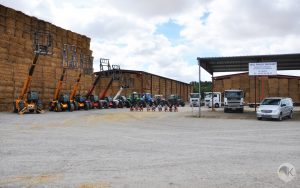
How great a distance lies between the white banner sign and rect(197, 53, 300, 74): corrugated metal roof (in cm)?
88

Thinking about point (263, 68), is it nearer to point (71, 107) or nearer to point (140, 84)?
point (71, 107)

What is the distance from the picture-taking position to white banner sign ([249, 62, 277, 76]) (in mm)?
30156

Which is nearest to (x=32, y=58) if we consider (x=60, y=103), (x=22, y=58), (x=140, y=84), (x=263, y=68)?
(x=22, y=58)

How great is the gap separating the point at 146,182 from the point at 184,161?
235 centimetres

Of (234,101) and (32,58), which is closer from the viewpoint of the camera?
(32,58)

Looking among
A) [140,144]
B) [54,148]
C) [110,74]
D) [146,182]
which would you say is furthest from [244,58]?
[146,182]

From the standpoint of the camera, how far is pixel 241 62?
3516cm

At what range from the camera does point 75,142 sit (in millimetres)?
12414

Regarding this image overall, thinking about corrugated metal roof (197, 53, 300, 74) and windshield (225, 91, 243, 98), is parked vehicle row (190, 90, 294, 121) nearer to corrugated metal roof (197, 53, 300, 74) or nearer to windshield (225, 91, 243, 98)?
windshield (225, 91, 243, 98)

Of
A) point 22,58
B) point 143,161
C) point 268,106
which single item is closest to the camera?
point 143,161

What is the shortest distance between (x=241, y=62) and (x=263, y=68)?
491 centimetres

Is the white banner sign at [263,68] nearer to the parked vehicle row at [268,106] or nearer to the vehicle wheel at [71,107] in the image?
the parked vehicle row at [268,106]

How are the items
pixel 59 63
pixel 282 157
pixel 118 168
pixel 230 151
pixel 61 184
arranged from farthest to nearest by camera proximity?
pixel 59 63
pixel 230 151
pixel 282 157
pixel 118 168
pixel 61 184

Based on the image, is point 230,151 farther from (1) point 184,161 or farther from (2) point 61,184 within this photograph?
(2) point 61,184
